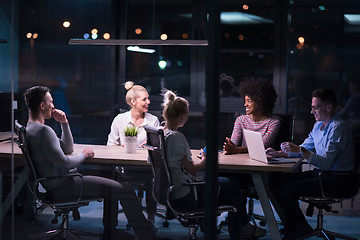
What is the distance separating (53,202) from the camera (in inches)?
175

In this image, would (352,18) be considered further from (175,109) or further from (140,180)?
(140,180)

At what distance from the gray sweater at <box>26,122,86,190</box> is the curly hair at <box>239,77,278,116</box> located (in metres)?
2.01

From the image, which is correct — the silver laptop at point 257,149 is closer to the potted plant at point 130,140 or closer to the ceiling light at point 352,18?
the potted plant at point 130,140

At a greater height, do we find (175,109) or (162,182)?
(175,109)

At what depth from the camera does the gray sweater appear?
432cm

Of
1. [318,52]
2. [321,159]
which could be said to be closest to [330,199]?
[321,159]

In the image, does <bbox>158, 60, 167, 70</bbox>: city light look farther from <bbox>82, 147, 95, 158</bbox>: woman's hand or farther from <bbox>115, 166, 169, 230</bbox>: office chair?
<bbox>82, 147, 95, 158</bbox>: woman's hand

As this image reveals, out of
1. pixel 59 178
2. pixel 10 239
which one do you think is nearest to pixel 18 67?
pixel 59 178

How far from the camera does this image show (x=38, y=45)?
551 centimetres

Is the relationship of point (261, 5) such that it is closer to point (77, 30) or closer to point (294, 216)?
point (77, 30)

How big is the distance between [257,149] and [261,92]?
1.34 meters

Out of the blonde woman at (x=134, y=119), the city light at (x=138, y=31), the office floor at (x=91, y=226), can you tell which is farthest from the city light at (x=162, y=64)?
the office floor at (x=91, y=226)

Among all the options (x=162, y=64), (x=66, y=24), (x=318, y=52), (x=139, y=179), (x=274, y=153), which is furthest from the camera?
(x=162, y=64)

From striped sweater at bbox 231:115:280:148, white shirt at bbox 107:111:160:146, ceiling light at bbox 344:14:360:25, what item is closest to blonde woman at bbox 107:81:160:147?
white shirt at bbox 107:111:160:146
